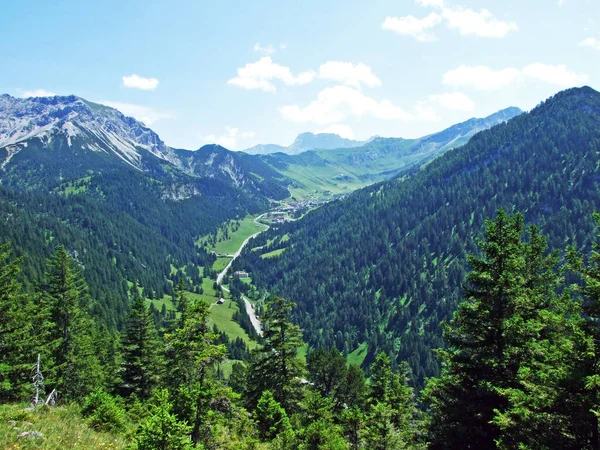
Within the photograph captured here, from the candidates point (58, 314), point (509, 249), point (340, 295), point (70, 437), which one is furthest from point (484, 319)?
point (340, 295)

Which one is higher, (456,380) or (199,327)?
(199,327)

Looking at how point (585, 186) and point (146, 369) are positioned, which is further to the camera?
point (585, 186)

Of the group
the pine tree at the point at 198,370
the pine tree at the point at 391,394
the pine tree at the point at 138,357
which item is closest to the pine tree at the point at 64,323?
the pine tree at the point at 138,357

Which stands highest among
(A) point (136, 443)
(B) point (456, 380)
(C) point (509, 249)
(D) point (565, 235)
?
(C) point (509, 249)

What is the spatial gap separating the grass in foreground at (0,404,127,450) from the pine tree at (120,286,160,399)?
18297 mm

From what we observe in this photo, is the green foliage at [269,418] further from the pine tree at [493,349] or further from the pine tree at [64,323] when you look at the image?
the pine tree at [64,323]

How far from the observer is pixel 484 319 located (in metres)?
19.6

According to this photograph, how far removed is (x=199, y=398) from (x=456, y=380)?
562 inches

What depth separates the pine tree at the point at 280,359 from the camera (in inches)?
1314

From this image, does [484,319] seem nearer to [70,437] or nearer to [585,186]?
[70,437]

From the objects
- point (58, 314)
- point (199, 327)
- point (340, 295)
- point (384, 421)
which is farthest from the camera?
point (340, 295)

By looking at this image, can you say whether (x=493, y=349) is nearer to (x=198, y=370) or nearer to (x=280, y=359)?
(x=198, y=370)

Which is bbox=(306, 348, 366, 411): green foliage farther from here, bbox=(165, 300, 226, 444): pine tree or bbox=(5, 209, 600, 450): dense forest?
bbox=(165, 300, 226, 444): pine tree

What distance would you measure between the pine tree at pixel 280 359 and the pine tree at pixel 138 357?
11229 millimetres
